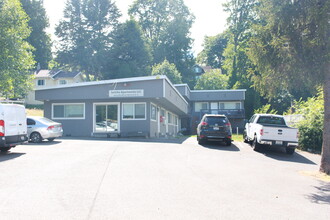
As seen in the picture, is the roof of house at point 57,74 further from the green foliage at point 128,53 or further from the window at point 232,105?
the window at point 232,105

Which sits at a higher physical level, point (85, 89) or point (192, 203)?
point (85, 89)

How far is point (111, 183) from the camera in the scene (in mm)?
7902

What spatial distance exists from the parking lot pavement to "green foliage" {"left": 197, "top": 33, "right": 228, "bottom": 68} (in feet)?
222

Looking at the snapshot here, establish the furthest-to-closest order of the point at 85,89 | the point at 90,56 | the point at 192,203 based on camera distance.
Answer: the point at 90,56 < the point at 85,89 < the point at 192,203

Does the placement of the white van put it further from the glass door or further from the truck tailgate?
the truck tailgate

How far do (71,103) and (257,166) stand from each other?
51.7 ft

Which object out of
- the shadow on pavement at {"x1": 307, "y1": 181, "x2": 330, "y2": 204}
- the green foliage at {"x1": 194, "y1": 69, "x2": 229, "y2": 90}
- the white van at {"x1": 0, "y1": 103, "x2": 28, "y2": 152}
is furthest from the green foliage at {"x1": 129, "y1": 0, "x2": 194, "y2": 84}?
the shadow on pavement at {"x1": 307, "y1": 181, "x2": 330, "y2": 204}

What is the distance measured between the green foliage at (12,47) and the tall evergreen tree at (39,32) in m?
39.5

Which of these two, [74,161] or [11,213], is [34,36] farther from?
[11,213]

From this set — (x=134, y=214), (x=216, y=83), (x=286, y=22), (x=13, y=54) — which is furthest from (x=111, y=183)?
(x=216, y=83)

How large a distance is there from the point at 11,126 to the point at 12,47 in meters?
12.7

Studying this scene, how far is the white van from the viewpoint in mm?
12078

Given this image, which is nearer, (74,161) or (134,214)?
(134,214)

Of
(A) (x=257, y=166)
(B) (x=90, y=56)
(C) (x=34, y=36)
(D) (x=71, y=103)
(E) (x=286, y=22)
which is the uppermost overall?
(C) (x=34, y=36)
